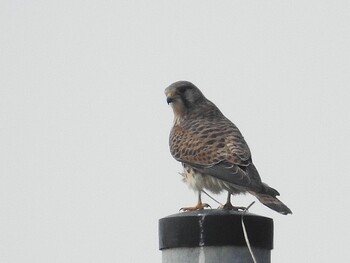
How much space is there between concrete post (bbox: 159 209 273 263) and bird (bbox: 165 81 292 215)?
3.91ft

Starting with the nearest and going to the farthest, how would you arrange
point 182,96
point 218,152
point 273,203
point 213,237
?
point 213,237
point 273,203
point 218,152
point 182,96

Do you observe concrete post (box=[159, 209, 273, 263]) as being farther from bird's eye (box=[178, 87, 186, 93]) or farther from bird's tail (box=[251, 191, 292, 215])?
bird's eye (box=[178, 87, 186, 93])

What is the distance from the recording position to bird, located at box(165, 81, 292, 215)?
575 centimetres

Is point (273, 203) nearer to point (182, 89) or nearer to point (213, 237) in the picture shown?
point (213, 237)

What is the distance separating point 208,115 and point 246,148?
118cm

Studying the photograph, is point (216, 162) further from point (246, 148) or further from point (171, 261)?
point (171, 261)

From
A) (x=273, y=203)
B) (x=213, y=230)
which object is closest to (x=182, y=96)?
(x=273, y=203)

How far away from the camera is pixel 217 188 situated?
6.26 meters

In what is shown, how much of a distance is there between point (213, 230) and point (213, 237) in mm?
38

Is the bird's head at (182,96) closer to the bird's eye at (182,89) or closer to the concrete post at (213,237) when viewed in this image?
the bird's eye at (182,89)

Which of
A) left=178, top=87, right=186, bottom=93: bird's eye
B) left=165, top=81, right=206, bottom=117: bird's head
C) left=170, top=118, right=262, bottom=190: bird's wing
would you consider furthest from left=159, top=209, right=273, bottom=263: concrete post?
left=178, top=87, right=186, bottom=93: bird's eye

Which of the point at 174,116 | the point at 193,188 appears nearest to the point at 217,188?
the point at 193,188

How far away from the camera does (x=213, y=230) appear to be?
3812mm

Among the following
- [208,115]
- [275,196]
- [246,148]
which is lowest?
[275,196]
